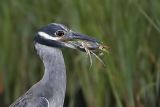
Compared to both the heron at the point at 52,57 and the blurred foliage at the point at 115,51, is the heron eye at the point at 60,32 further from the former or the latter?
the blurred foliage at the point at 115,51

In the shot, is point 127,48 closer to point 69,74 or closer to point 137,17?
point 137,17

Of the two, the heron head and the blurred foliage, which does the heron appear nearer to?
the heron head

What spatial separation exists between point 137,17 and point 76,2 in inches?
18.8

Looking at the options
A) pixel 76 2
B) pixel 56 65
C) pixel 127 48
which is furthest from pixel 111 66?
pixel 56 65

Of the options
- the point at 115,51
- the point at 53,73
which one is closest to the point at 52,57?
the point at 53,73

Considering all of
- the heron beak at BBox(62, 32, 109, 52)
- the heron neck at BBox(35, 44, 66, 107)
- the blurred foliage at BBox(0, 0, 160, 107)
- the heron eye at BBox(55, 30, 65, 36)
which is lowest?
the heron neck at BBox(35, 44, 66, 107)

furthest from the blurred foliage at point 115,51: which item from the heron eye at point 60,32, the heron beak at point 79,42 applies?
the heron eye at point 60,32

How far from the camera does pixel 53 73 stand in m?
3.74

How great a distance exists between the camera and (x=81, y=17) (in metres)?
4.99

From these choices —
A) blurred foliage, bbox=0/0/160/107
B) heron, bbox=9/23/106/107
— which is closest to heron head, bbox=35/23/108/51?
heron, bbox=9/23/106/107

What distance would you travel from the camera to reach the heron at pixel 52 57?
3625 mm

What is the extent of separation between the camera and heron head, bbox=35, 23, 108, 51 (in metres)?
3.62

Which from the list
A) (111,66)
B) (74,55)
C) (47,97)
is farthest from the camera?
(74,55)

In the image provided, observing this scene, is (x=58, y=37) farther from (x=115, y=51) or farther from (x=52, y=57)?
(x=115, y=51)
